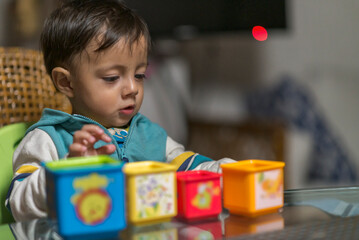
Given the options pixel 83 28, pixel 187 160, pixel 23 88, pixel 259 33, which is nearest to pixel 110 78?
pixel 83 28

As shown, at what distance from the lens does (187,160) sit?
1007 mm

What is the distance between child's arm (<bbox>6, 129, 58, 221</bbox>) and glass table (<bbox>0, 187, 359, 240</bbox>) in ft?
0.14

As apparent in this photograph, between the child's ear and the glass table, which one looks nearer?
the glass table

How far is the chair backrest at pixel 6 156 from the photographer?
95 cm

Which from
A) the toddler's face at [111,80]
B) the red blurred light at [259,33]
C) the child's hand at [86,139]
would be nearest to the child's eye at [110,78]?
the toddler's face at [111,80]

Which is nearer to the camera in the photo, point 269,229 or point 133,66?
point 269,229

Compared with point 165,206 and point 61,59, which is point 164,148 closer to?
point 61,59

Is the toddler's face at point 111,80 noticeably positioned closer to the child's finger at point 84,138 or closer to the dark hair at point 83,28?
the dark hair at point 83,28

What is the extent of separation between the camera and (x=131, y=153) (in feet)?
3.28

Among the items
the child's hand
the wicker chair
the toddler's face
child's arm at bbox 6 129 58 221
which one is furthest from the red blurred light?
the child's hand

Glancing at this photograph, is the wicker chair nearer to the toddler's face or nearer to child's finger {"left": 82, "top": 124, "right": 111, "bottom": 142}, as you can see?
the toddler's face

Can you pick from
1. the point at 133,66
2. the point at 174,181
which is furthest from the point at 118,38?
the point at 174,181

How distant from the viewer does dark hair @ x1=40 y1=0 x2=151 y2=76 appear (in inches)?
36.1

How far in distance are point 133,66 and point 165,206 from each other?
0.38m
